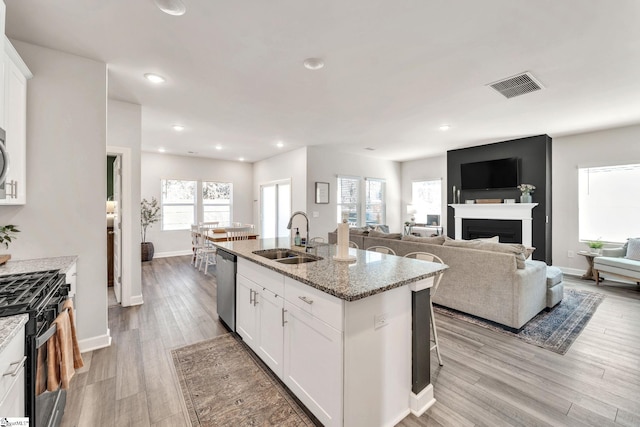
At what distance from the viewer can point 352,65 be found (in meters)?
2.64

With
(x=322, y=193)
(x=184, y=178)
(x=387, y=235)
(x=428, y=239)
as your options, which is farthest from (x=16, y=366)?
(x=184, y=178)

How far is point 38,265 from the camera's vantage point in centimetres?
204

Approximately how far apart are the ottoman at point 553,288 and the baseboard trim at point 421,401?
8.55 ft

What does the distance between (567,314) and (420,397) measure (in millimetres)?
2823

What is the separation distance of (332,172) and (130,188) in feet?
14.0

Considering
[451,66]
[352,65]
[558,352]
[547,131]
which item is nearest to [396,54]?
[352,65]

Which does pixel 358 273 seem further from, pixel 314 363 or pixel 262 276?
pixel 262 276

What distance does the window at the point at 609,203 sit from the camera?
465cm

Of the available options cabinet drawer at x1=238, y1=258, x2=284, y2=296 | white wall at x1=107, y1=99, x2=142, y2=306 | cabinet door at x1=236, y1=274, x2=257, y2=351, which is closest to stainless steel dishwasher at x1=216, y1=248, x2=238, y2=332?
cabinet door at x1=236, y1=274, x2=257, y2=351

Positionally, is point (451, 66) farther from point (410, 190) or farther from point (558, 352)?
point (410, 190)

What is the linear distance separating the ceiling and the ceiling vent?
0.08 meters

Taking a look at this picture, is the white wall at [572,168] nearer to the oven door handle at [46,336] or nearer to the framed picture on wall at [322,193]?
the framed picture on wall at [322,193]

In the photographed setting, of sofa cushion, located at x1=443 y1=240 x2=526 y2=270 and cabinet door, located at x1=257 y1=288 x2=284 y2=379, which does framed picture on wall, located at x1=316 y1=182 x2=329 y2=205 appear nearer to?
sofa cushion, located at x1=443 y1=240 x2=526 y2=270

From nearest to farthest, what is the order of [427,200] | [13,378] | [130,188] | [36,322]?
[13,378] → [36,322] → [130,188] → [427,200]
